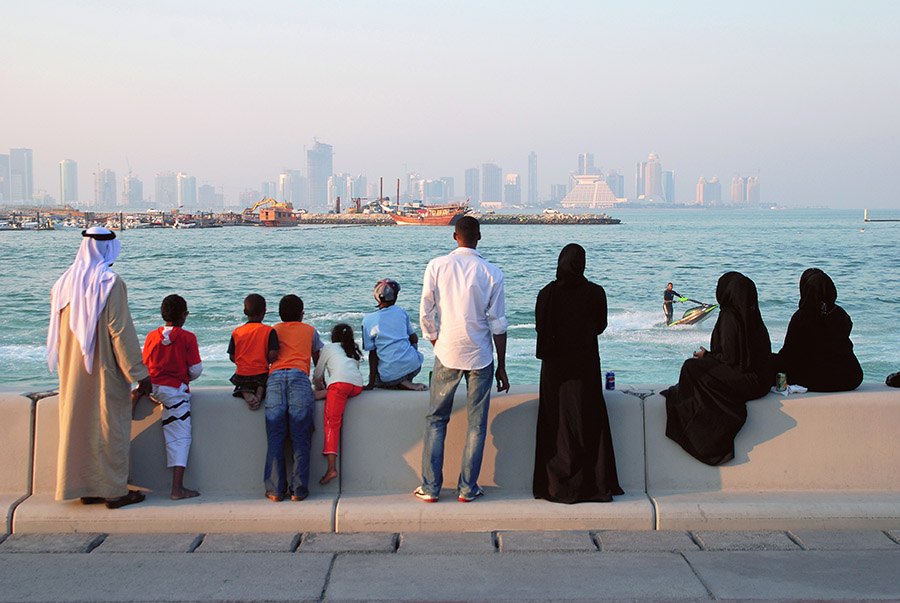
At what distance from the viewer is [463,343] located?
4.87m

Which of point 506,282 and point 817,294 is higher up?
point 817,294

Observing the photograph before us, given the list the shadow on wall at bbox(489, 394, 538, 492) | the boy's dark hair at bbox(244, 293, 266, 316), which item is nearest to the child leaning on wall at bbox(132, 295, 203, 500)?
the boy's dark hair at bbox(244, 293, 266, 316)

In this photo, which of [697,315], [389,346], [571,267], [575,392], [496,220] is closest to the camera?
[571,267]

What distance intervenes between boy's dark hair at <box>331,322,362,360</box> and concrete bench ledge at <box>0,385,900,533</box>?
0.30 meters

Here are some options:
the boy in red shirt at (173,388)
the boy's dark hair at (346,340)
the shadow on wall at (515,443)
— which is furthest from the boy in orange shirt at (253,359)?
the shadow on wall at (515,443)

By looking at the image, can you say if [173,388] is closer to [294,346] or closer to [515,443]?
[294,346]

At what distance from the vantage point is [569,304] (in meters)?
4.89

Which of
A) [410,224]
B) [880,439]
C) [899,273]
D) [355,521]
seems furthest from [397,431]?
[410,224]

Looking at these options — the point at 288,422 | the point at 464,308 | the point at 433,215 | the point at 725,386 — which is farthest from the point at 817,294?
the point at 433,215

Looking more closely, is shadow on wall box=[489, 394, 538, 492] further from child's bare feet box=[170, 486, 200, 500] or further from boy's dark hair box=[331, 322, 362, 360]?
child's bare feet box=[170, 486, 200, 500]

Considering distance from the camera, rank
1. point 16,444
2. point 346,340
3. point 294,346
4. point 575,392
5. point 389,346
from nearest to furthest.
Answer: point 575,392, point 16,444, point 294,346, point 346,340, point 389,346

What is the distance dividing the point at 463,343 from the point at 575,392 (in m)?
0.71

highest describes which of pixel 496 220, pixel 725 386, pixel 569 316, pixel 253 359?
pixel 496 220

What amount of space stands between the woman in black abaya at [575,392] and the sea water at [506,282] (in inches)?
141
